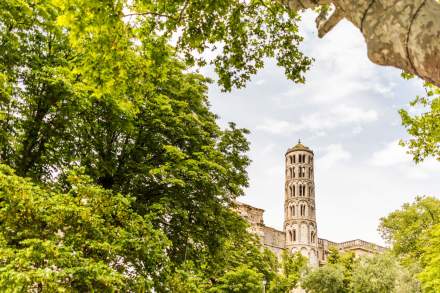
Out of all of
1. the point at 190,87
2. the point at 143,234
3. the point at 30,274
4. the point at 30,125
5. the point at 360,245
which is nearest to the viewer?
the point at 30,274

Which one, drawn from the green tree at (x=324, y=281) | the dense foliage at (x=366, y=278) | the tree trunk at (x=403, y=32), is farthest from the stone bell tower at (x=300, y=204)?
the tree trunk at (x=403, y=32)

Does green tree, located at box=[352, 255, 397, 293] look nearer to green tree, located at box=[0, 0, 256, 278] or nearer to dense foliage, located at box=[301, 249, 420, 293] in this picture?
dense foliage, located at box=[301, 249, 420, 293]

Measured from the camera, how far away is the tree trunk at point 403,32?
9.65 ft

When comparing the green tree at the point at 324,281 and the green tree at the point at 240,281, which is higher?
the green tree at the point at 324,281

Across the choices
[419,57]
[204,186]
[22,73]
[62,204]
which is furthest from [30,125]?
[419,57]

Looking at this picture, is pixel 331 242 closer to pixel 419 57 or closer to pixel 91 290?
pixel 91 290

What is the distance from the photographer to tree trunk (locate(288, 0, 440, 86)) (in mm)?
2941

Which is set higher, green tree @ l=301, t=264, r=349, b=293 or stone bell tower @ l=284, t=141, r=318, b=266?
stone bell tower @ l=284, t=141, r=318, b=266

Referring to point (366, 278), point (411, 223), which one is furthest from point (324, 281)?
point (411, 223)

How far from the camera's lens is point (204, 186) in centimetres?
1545

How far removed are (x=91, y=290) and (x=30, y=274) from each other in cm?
195

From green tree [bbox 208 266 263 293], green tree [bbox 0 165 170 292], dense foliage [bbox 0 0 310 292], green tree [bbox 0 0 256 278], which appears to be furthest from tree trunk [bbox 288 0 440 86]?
green tree [bbox 208 266 263 293]

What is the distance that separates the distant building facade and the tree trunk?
203ft

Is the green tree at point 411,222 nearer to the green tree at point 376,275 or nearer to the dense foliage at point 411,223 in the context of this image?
the dense foliage at point 411,223
